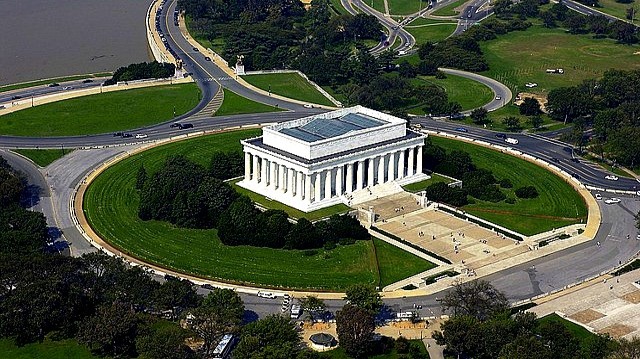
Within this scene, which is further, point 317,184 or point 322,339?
point 317,184

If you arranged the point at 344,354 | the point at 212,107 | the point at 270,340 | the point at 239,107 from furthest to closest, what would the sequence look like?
the point at 239,107 < the point at 212,107 < the point at 344,354 < the point at 270,340

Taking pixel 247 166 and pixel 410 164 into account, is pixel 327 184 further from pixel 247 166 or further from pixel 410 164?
pixel 410 164

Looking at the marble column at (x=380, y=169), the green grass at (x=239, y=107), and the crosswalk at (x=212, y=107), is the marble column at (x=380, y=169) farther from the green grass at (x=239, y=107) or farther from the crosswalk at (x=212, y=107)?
the crosswalk at (x=212, y=107)

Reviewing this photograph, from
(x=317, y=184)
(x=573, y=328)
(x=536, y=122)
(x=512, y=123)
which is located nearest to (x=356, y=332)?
(x=573, y=328)

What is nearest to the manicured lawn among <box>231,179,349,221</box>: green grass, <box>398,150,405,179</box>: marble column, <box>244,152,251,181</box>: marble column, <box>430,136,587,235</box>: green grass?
<box>398,150,405,179</box>: marble column

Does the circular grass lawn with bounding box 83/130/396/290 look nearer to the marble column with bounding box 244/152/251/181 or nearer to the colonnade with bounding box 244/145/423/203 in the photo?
the colonnade with bounding box 244/145/423/203

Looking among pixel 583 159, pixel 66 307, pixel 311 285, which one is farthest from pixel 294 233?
pixel 583 159
